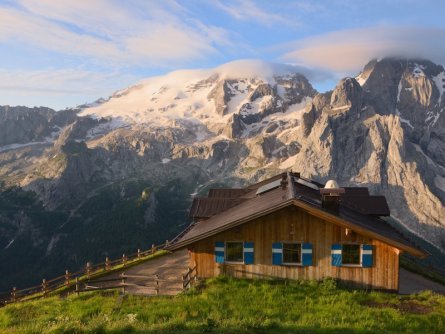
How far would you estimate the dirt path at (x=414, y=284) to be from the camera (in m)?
28.5

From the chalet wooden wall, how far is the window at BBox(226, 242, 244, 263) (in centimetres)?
40

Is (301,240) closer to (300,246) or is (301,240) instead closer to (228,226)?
(300,246)

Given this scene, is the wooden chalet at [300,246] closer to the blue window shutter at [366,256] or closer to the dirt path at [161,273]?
the blue window shutter at [366,256]

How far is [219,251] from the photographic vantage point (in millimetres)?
27281

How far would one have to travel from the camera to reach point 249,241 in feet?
88.9

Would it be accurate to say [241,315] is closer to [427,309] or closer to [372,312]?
[372,312]

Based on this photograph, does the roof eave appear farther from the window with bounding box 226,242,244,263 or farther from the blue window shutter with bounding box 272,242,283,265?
the blue window shutter with bounding box 272,242,283,265

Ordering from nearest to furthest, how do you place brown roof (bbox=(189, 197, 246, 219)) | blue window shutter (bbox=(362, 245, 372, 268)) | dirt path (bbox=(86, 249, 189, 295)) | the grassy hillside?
the grassy hillside < blue window shutter (bbox=(362, 245, 372, 268)) < dirt path (bbox=(86, 249, 189, 295)) < brown roof (bbox=(189, 197, 246, 219))

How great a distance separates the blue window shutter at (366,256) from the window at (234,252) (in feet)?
25.9

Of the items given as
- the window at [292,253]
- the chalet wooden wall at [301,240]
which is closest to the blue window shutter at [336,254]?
the chalet wooden wall at [301,240]

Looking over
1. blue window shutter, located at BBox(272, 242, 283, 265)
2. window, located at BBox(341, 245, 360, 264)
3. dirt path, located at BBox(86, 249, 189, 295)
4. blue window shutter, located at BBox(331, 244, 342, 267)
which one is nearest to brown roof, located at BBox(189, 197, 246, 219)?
dirt path, located at BBox(86, 249, 189, 295)

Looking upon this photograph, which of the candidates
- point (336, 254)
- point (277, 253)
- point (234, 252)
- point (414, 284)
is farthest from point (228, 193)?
point (414, 284)

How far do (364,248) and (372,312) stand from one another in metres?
6.71

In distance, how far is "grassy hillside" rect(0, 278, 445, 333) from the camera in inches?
634
